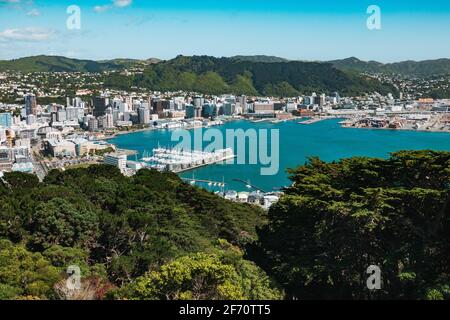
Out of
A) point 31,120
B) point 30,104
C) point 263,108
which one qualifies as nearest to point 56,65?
point 30,104

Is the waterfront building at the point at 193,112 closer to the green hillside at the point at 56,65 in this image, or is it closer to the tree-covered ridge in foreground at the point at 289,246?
the green hillside at the point at 56,65

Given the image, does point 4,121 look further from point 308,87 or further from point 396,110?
point 308,87

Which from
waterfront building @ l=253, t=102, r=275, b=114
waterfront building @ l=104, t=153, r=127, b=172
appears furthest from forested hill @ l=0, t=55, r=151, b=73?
waterfront building @ l=104, t=153, r=127, b=172

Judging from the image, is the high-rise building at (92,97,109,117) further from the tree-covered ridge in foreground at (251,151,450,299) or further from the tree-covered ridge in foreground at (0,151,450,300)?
the tree-covered ridge in foreground at (251,151,450,299)

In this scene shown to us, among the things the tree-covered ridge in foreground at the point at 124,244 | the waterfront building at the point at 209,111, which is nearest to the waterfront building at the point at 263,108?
the waterfront building at the point at 209,111

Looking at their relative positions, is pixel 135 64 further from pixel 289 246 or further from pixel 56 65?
pixel 289 246

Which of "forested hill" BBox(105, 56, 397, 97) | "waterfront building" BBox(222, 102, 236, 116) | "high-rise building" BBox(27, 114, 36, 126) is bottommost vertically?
"high-rise building" BBox(27, 114, 36, 126)
